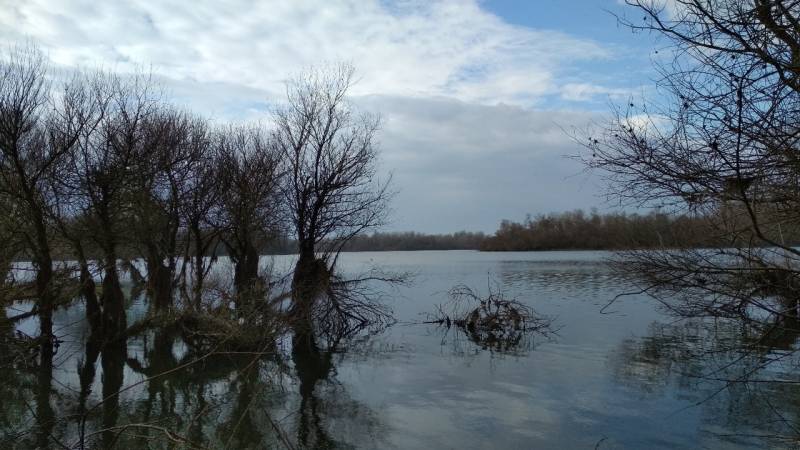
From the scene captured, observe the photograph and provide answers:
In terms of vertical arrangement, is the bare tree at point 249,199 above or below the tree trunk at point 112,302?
above

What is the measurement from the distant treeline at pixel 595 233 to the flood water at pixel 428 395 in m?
1.19

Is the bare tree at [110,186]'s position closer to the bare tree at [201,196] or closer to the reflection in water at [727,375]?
the bare tree at [201,196]

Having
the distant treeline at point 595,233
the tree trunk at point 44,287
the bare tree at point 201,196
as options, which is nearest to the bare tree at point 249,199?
the bare tree at point 201,196

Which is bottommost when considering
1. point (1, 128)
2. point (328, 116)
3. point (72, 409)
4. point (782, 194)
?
point (72, 409)

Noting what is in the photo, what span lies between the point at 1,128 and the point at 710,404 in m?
17.8

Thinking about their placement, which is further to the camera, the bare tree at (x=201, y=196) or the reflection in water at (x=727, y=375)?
the bare tree at (x=201, y=196)

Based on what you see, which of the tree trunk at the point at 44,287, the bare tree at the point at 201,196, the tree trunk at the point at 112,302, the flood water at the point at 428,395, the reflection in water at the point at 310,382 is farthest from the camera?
the bare tree at the point at 201,196

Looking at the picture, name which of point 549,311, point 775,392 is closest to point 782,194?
point 775,392

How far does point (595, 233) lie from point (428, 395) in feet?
91.6

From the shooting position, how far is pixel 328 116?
70.2 ft

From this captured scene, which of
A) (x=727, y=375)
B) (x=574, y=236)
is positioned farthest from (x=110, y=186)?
(x=574, y=236)

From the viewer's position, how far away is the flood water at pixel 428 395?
956 centimetres

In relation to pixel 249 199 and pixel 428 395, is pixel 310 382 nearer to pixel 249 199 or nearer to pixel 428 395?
pixel 428 395

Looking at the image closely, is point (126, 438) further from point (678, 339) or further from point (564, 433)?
point (678, 339)
